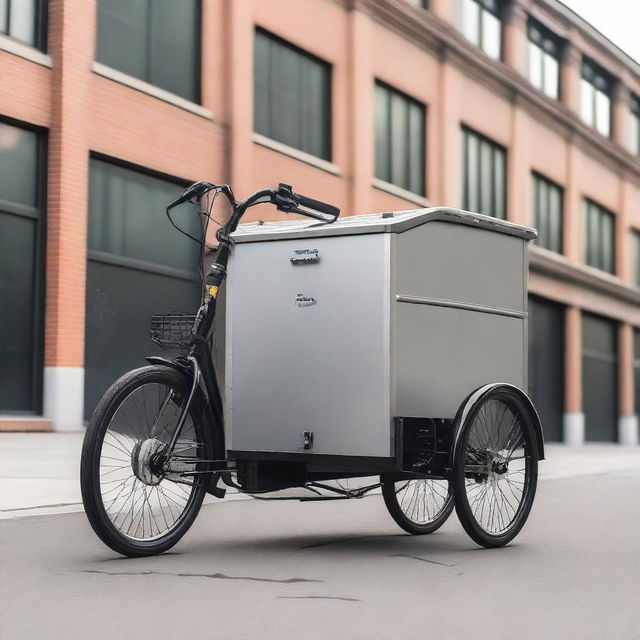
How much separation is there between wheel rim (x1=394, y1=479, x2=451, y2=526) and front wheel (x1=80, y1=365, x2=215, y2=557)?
156 cm

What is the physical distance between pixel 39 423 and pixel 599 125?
26989 millimetres

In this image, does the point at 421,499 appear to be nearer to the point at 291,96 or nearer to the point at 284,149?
the point at 284,149

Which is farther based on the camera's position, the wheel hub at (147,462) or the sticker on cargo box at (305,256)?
the sticker on cargo box at (305,256)

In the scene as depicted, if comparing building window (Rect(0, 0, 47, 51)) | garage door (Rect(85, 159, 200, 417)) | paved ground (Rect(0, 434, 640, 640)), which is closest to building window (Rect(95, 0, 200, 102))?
building window (Rect(0, 0, 47, 51))

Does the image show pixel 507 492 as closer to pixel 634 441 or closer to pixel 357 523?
pixel 357 523

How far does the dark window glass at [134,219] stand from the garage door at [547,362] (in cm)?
1503

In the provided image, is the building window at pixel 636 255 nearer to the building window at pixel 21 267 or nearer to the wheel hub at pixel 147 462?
the building window at pixel 21 267

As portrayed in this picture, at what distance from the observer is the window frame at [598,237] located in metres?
37.7

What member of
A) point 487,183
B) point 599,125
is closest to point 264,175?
point 487,183

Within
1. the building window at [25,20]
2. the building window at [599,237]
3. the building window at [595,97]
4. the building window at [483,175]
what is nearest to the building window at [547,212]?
the building window at [483,175]

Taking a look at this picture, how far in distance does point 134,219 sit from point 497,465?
12027 millimetres

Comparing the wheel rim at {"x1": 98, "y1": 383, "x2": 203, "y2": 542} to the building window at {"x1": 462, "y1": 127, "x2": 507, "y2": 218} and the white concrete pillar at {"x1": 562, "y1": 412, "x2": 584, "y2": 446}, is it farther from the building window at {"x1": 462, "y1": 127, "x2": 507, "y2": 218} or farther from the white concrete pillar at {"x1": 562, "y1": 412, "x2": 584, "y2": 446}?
the white concrete pillar at {"x1": 562, "y1": 412, "x2": 584, "y2": 446}

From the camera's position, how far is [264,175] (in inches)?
857

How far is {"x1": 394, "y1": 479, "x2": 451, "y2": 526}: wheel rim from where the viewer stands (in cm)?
821
